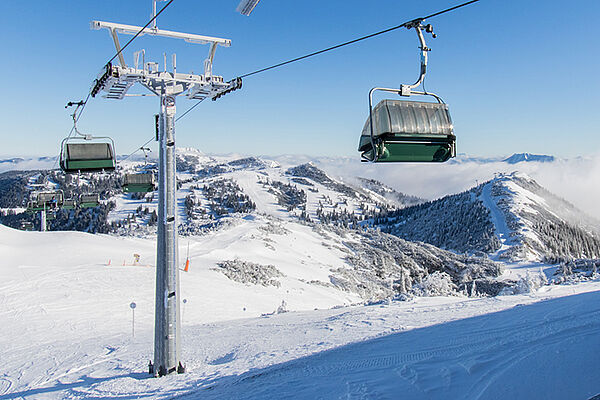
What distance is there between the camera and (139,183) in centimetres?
1942

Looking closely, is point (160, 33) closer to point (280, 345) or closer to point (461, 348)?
point (280, 345)

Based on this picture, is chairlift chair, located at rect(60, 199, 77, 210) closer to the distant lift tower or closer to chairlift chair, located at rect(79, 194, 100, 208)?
chairlift chair, located at rect(79, 194, 100, 208)

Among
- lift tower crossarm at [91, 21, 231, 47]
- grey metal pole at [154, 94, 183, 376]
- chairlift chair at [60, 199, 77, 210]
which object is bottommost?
grey metal pole at [154, 94, 183, 376]

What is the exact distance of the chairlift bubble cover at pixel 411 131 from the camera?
21.3 ft

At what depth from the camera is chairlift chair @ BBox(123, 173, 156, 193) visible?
19.4 m

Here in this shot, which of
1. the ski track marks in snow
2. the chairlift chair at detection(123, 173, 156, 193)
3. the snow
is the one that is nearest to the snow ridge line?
the ski track marks in snow

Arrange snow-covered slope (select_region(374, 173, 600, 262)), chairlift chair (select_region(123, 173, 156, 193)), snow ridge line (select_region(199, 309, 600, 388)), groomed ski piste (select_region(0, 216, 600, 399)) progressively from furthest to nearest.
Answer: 1. snow-covered slope (select_region(374, 173, 600, 262))
2. chairlift chair (select_region(123, 173, 156, 193))
3. snow ridge line (select_region(199, 309, 600, 388))
4. groomed ski piste (select_region(0, 216, 600, 399))

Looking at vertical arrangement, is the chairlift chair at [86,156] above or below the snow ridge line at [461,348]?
above

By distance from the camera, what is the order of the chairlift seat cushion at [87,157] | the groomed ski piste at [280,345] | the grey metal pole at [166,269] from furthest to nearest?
1. the chairlift seat cushion at [87,157]
2. the grey metal pole at [166,269]
3. the groomed ski piste at [280,345]

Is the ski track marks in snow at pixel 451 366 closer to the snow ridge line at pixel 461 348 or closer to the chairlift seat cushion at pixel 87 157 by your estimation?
the snow ridge line at pixel 461 348

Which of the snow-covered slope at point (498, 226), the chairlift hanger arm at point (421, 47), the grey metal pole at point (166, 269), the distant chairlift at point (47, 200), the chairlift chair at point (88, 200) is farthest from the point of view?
the snow-covered slope at point (498, 226)

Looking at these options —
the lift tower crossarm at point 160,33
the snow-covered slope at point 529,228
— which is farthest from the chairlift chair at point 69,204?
the snow-covered slope at point 529,228

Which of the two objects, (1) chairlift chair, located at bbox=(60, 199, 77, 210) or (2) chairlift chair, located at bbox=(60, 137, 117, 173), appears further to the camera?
(1) chairlift chair, located at bbox=(60, 199, 77, 210)

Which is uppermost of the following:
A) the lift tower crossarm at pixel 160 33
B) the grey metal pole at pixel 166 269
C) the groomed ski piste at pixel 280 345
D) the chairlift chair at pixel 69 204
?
the lift tower crossarm at pixel 160 33
